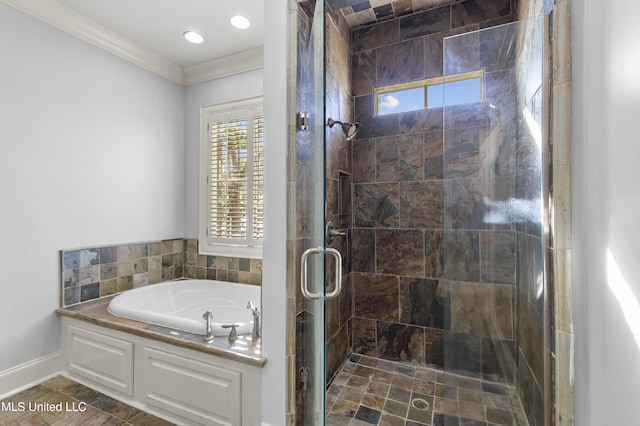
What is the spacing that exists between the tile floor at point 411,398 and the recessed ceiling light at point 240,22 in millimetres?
2942

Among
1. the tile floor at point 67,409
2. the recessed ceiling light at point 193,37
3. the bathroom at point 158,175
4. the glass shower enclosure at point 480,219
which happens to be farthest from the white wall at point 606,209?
the recessed ceiling light at point 193,37

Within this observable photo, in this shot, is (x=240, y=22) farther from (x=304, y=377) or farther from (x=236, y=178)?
(x=304, y=377)

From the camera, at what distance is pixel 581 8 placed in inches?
36.7

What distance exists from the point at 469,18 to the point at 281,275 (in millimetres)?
2402

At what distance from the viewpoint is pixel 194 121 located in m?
3.15

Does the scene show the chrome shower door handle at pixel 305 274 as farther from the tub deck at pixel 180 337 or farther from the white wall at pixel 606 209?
the white wall at pixel 606 209

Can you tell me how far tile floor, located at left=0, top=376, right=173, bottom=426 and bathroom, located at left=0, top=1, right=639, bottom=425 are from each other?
0.18 m

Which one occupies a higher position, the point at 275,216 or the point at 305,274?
the point at 275,216

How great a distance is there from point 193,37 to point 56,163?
5.03ft

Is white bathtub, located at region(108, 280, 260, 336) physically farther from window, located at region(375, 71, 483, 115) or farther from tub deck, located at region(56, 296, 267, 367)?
window, located at region(375, 71, 483, 115)

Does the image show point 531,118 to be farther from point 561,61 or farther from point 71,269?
point 71,269

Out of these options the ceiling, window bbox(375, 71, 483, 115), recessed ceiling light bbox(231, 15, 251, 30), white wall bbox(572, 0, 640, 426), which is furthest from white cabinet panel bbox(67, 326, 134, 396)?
window bbox(375, 71, 483, 115)

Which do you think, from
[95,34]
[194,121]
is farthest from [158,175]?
[95,34]

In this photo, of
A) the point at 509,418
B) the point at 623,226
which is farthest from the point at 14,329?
the point at 623,226
